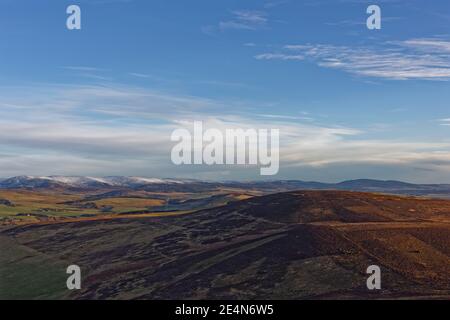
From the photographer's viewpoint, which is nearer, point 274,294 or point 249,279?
point 274,294

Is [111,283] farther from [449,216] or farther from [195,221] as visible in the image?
[449,216]

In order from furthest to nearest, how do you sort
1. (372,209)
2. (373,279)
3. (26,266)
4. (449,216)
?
1. (372,209)
2. (449,216)
3. (26,266)
4. (373,279)

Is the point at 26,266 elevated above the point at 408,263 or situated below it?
below

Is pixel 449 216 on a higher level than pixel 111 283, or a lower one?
higher

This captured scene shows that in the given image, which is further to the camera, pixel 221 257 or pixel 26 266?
pixel 26 266
